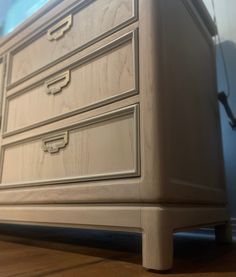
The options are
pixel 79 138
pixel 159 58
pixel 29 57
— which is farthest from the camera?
pixel 29 57

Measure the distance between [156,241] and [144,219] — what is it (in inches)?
1.9

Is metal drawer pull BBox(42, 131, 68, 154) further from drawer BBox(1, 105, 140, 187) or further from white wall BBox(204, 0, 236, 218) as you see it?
white wall BBox(204, 0, 236, 218)

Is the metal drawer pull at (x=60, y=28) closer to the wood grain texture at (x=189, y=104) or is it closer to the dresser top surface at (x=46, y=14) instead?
the dresser top surface at (x=46, y=14)

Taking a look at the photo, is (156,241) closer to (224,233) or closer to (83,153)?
(83,153)

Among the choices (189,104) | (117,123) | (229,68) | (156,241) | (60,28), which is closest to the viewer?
(156,241)

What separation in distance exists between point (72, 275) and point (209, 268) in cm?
26

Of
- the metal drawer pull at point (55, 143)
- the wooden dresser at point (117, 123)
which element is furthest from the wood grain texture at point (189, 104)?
the metal drawer pull at point (55, 143)

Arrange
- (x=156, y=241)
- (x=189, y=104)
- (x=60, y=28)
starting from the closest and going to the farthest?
(x=156, y=241), (x=189, y=104), (x=60, y=28)

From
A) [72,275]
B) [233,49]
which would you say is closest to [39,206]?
[72,275]

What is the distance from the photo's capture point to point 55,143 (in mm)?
821

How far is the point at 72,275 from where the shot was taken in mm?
499

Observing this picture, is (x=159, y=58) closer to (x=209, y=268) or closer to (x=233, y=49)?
(x=209, y=268)

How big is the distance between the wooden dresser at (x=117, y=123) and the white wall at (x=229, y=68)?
15 cm

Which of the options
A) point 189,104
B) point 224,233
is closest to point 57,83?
point 189,104
